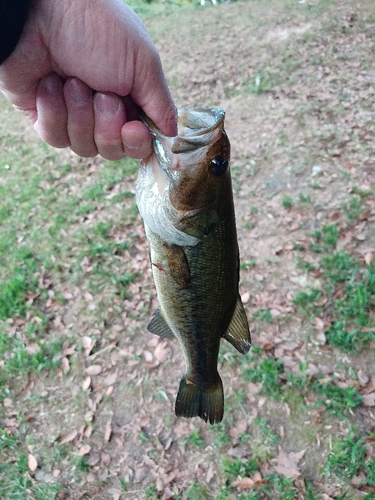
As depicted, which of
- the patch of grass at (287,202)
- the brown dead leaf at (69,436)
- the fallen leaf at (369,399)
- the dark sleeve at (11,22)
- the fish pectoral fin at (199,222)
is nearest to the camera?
the dark sleeve at (11,22)

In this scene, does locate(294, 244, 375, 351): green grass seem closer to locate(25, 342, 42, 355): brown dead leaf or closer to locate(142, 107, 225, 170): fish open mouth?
locate(25, 342, 42, 355): brown dead leaf

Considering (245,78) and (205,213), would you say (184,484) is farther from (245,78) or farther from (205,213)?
(245,78)

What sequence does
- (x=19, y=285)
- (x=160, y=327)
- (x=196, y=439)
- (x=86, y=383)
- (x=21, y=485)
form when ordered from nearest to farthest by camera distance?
(x=160, y=327) < (x=21, y=485) < (x=196, y=439) < (x=86, y=383) < (x=19, y=285)

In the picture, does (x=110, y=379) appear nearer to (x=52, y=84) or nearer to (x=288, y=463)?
(x=288, y=463)

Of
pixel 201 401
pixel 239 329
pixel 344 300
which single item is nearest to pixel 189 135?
pixel 239 329

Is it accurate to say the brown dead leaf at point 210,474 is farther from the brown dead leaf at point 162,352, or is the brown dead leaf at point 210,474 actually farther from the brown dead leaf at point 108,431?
the brown dead leaf at point 162,352

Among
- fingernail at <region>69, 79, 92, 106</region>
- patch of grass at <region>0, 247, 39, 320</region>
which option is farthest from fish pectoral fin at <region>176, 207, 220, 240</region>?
patch of grass at <region>0, 247, 39, 320</region>

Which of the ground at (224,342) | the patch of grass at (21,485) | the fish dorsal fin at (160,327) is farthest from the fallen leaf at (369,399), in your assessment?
the patch of grass at (21,485)

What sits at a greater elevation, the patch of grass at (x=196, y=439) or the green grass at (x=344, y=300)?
the patch of grass at (x=196, y=439)
